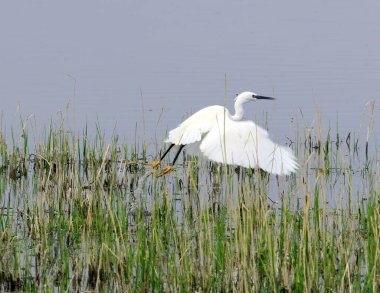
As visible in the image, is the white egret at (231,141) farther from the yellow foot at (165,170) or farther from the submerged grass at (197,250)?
the submerged grass at (197,250)

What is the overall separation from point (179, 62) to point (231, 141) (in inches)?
244

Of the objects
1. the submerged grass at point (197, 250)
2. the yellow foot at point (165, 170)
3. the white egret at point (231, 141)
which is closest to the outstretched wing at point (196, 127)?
the white egret at point (231, 141)

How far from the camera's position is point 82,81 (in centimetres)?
1241

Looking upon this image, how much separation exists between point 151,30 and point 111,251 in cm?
1160

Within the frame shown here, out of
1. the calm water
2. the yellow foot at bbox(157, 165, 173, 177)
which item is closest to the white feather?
the yellow foot at bbox(157, 165, 173, 177)

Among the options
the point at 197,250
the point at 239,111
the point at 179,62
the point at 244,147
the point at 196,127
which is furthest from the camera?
the point at 179,62

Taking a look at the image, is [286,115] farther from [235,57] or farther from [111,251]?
[111,251]

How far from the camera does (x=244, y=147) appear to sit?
7648 millimetres

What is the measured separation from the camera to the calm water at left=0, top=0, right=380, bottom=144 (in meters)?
10.9

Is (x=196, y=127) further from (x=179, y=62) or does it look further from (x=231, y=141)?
(x=179, y=62)

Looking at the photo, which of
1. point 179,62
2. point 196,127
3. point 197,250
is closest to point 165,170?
point 196,127

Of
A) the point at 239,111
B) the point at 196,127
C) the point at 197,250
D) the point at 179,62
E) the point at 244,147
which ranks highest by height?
the point at 179,62

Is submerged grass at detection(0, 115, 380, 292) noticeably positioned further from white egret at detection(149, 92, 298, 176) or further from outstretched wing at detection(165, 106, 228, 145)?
outstretched wing at detection(165, 106, 228, 145)

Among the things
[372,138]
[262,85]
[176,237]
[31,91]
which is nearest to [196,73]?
[262,85]
